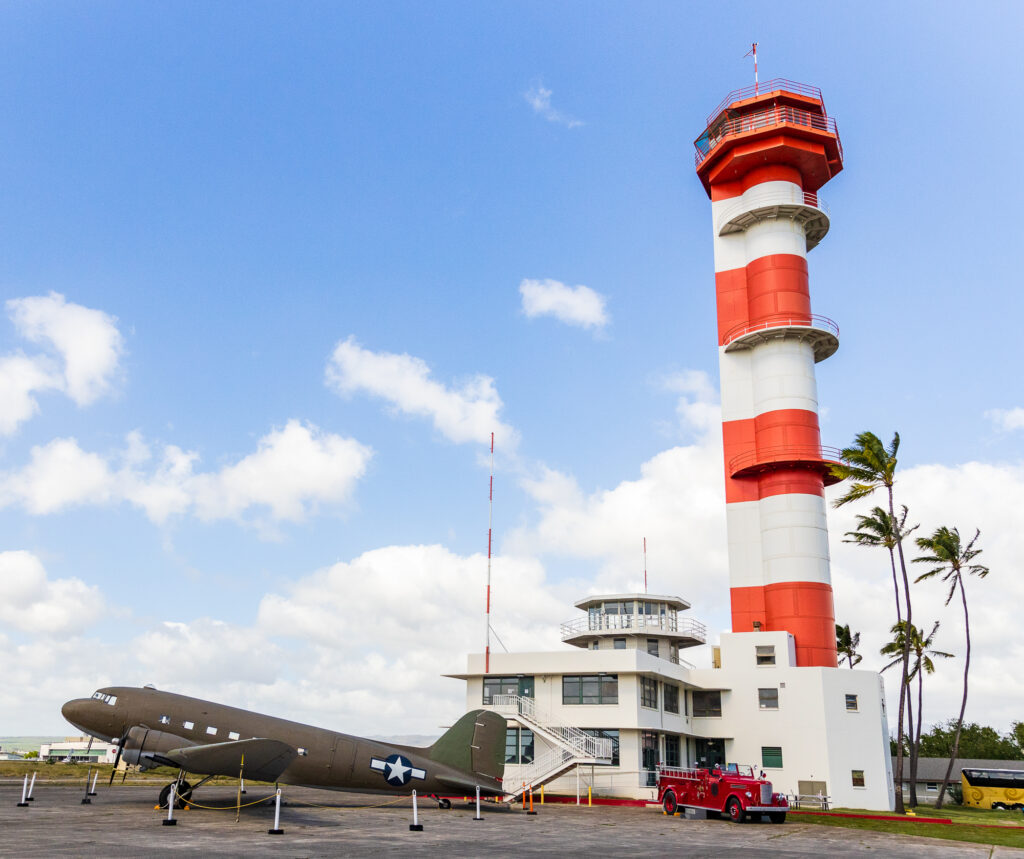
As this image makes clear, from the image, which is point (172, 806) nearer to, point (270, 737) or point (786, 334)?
point (270, 737)

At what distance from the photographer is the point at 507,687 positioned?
4231 centimetres

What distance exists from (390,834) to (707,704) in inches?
1181

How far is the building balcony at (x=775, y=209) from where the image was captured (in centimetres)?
5100

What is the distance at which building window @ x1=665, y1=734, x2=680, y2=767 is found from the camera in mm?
43000

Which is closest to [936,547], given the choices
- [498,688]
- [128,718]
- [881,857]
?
[498,688]

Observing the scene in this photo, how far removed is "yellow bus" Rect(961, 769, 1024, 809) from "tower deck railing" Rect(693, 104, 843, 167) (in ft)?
143

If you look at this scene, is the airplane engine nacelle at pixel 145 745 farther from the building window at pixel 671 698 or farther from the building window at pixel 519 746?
the building window at pixel 671 698

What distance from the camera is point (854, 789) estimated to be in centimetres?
4166

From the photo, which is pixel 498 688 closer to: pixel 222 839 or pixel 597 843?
pixel 597 843

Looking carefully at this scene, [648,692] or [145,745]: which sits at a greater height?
[648,692]

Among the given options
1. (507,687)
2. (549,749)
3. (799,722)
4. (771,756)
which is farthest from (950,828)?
(507,687)

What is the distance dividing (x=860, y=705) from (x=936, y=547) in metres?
14.8

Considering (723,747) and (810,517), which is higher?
(810,517)

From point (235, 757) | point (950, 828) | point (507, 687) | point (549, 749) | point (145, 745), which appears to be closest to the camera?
point (235, 757)
